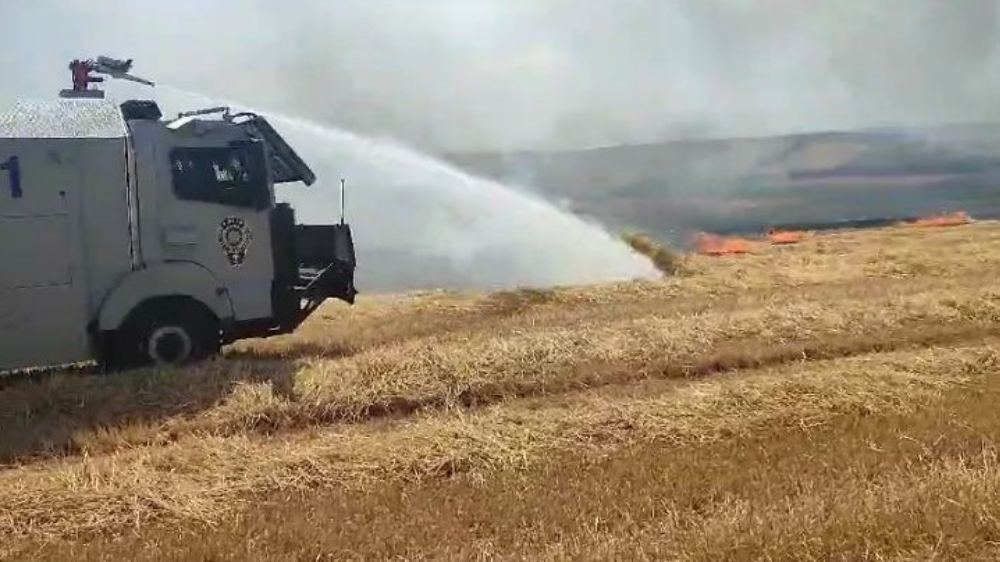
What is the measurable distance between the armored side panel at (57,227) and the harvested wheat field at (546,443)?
54 centimetres

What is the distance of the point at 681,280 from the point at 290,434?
889 centimetres

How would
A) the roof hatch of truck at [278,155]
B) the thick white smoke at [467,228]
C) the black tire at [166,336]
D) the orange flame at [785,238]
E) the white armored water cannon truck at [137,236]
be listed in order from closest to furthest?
the white armored water cannon truck at [137,236]
the black tire at [166,336]
the roof hatch of truck at [278,155]
the thick white smoke at [467,228]
the orange flame at [785,238]

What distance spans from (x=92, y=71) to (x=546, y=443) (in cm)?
783

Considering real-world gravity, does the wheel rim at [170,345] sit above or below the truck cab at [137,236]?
below

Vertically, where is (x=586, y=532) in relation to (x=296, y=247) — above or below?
below

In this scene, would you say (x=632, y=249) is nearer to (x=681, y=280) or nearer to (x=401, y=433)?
(x=681, y=280)

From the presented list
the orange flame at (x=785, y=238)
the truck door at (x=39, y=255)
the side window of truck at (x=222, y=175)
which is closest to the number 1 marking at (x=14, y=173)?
the truck door at (x=39, y=255)

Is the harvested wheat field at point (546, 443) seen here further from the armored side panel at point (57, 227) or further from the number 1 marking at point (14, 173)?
Result: the number 1 marking at point (14, 173)

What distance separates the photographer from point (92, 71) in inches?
492

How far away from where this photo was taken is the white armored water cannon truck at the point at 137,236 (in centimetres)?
979

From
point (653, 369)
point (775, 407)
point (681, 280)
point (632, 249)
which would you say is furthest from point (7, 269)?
point (632, 249)

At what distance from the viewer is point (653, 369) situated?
10195 mm

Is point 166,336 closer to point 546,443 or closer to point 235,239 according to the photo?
point 235,239

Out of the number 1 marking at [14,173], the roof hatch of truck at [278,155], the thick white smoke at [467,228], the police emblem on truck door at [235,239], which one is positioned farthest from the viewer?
the thick white smoke at [467,228]
